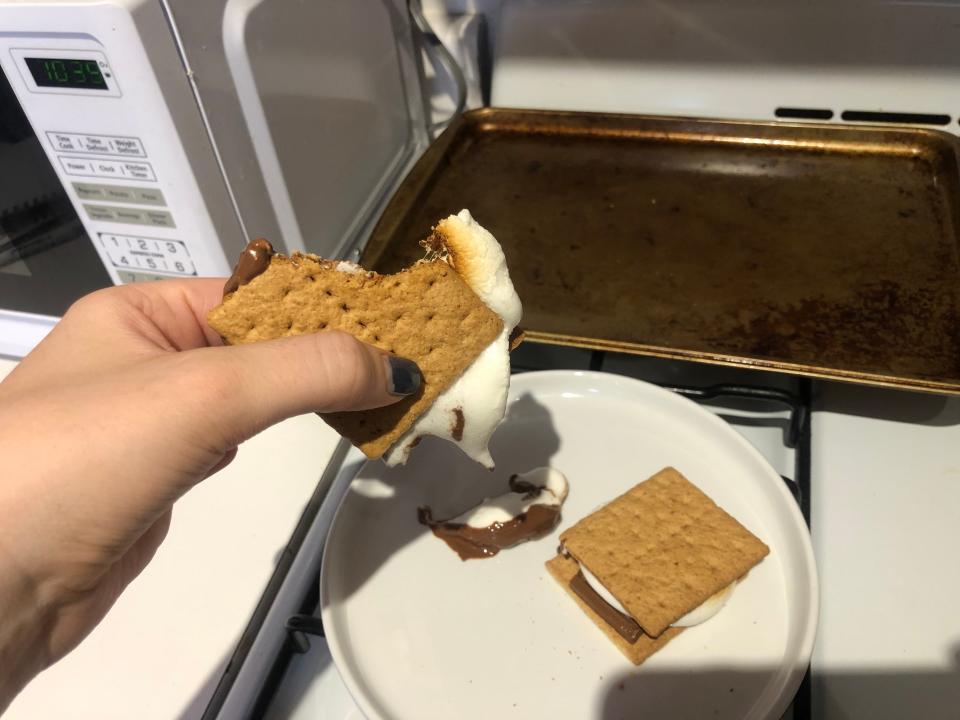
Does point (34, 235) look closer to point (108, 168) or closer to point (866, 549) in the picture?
point (108, 168)

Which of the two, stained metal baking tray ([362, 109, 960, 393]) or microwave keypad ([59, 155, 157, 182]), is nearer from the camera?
microwave keypad ([59, 155, 157, 182])

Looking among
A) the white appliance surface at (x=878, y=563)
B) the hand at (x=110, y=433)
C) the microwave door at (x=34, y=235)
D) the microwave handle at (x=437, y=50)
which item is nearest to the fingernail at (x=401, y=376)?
the hand at (x=110, y=433)

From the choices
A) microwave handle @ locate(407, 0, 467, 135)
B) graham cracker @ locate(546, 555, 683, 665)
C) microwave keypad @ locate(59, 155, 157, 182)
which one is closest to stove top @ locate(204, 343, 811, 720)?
graham cracker @ locate(546, 555, 683, 665)

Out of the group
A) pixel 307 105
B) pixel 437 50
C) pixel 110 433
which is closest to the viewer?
pixel 110 433

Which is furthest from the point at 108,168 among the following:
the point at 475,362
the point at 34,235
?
the point at 475,362

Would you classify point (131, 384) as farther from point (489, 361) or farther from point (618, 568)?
point (618, 568)

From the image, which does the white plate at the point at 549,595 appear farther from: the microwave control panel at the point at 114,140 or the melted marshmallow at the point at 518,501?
the microwave control panel at the point at 114,140

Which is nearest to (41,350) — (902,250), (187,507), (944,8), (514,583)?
(187,507)

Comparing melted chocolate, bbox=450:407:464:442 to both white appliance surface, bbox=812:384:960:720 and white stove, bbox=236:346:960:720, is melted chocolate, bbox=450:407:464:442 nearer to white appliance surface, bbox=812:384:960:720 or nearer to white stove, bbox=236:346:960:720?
white stove, bbox=236:346:960:720
